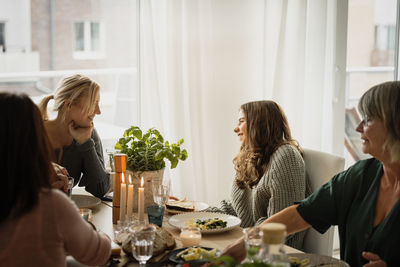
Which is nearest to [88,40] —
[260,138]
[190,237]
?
[260,138]

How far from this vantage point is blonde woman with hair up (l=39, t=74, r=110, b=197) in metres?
2.77

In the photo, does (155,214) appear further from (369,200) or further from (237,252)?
(369,200)

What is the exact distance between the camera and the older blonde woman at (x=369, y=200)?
1834mm

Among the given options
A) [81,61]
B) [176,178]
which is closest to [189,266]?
[176,178]

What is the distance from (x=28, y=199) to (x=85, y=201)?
1207mm

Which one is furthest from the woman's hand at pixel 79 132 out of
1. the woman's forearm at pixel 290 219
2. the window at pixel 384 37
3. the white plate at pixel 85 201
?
the window at pixel 384 37

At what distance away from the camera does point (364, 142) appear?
1.95m

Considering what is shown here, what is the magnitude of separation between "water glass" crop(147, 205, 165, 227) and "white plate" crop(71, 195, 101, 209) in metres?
0.40

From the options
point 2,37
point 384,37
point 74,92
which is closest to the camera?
point 74,92

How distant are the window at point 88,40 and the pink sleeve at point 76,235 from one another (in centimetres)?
240

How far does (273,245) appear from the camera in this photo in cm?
127

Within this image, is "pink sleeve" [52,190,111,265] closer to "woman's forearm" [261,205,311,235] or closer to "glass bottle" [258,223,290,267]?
"glass bottle" [258,223,290,267]

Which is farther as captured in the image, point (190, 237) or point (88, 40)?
point (88, 40)

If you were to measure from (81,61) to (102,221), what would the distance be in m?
1.77
